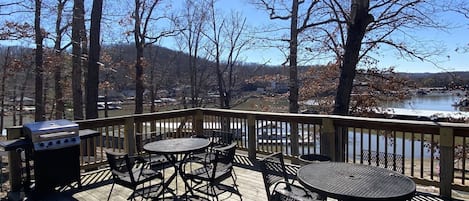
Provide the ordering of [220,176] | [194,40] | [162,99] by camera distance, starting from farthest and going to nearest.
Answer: [162,99] < [194,40] < [220,176]

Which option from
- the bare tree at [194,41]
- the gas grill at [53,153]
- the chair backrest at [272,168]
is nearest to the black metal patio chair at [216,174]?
the chair backrest at [272,168]

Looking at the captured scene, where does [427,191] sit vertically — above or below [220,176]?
below

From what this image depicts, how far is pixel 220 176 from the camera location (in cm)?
370

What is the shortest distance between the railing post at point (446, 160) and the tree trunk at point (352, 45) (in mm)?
4050

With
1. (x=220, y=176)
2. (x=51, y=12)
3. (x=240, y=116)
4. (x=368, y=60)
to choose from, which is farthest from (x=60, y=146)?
(x=368, y=60)

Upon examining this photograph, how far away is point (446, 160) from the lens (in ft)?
12.4

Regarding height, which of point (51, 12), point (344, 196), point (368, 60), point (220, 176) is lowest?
point (220, 176)

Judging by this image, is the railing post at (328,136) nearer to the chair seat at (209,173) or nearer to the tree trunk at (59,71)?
the chair seat at (209,173)

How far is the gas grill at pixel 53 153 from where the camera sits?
3.93m

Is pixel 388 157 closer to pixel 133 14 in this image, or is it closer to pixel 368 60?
pixel 368 60

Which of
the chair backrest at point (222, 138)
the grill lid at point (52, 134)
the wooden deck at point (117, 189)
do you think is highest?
the grill lid at point (52, 134)

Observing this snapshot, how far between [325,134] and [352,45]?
3.51m

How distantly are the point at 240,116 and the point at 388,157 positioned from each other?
104 inches

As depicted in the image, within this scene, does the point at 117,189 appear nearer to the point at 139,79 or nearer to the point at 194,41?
the point at 139,79
